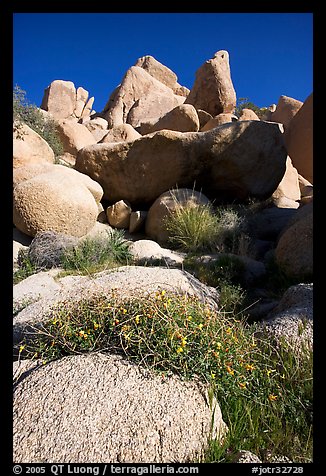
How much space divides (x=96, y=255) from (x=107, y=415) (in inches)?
178

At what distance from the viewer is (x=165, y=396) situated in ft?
5.46

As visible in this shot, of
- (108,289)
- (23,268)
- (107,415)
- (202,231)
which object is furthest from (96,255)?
(107,415)

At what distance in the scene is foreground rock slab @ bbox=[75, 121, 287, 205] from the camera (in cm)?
866

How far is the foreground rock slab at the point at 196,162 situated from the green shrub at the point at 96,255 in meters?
3.03

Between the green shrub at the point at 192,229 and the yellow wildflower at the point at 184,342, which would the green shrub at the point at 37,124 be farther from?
the yellow wildflower at the point at 184,342

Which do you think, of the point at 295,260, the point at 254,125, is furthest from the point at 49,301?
the point at 254,125

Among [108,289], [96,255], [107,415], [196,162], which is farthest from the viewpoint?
[196,162]

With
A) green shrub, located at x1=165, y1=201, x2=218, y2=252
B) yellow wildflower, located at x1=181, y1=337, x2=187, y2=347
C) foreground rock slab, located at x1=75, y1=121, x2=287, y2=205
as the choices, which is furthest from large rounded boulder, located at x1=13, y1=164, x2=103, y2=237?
yellow wildflower, located at x1=181, y1=337, x2=187, y2=347

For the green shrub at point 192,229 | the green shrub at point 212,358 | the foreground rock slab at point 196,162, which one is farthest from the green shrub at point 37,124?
the green shrub at point 212,358

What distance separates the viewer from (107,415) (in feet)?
5.08

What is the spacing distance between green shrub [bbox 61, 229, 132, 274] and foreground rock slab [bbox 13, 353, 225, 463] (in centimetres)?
340

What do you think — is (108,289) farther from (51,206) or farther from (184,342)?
(51,206)

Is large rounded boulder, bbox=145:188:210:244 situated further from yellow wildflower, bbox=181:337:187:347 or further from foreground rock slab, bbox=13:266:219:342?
yellow wildflower, bbox=181:337:187:347
